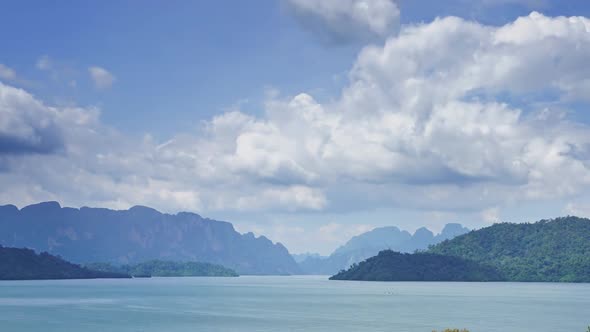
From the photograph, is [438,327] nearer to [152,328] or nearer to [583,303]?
[152,328]

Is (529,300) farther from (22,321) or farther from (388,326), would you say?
(22,321)

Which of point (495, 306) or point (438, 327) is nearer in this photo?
point (438, 327)

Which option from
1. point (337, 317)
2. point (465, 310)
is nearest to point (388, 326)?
point (337, 317)

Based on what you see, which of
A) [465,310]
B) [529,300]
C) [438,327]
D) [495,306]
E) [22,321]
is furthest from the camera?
[529,300]

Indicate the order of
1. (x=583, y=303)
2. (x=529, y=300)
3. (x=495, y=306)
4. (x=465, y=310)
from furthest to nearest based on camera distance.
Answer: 1. (x=529, y=300)
2. (x=583, y=303)
3. (x=495, y=306)
4. (x=465, y=310)

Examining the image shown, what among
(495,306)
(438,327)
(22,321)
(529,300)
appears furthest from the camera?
(529,300)

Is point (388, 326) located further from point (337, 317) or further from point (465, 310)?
point (465, 310)

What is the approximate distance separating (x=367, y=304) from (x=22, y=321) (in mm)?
71349

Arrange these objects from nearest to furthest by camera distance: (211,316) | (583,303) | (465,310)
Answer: (211,316), (465,310), (583,303)

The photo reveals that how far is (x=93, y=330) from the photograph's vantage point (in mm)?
93812

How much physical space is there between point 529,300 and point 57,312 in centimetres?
10534

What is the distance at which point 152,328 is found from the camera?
9550cm

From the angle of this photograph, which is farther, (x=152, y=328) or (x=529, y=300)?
(x=529, y=300)

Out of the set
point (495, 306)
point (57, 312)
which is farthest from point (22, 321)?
point (495, 306)
